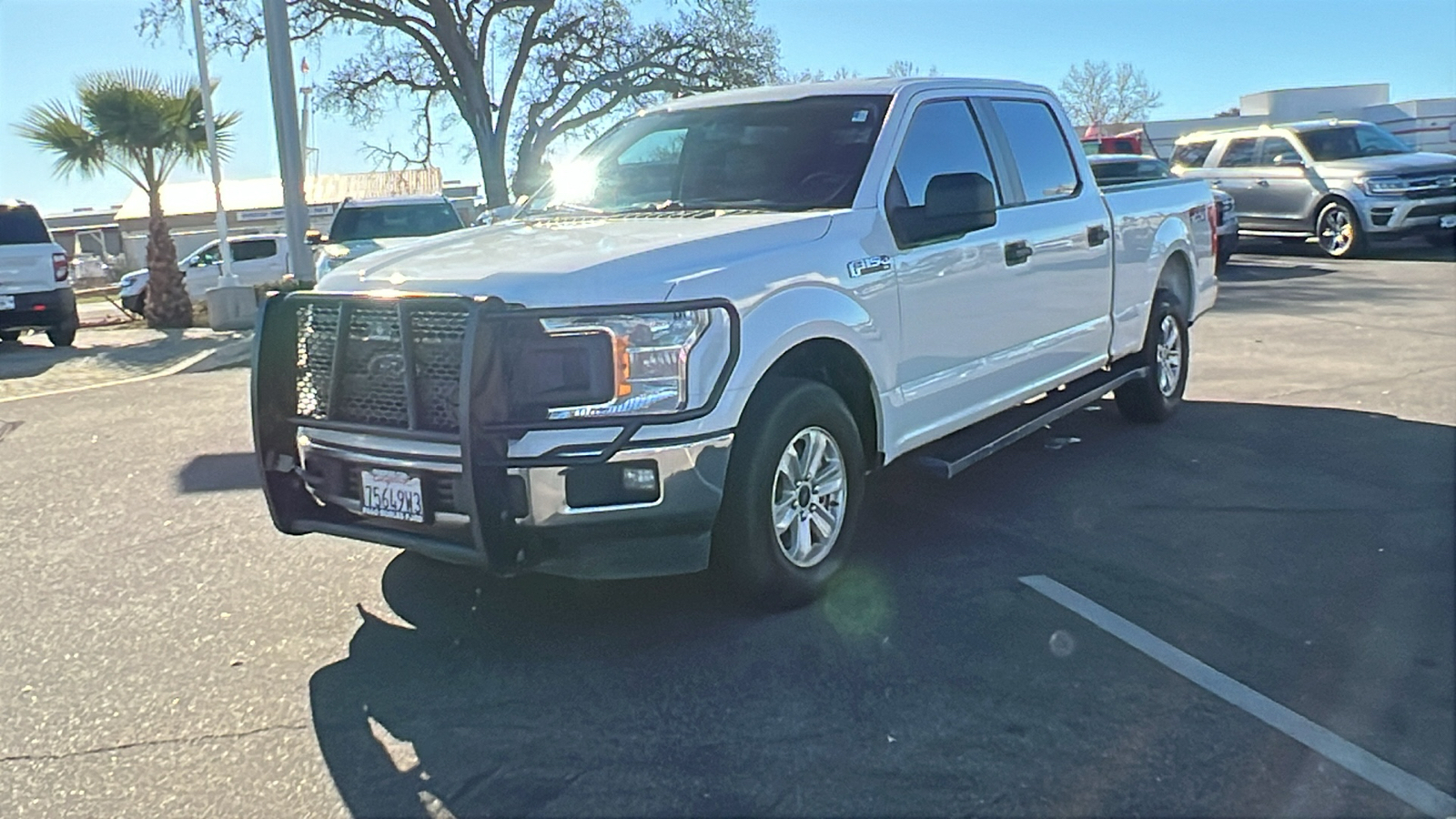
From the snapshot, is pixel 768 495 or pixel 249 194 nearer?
pixel 768 495

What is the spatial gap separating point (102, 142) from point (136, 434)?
1265 centimetres

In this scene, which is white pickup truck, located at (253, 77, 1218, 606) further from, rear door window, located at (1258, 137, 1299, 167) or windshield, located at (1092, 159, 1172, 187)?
rear door window, located at (1258, 137, 1299, 167)

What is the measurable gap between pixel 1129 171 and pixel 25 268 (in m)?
11.9

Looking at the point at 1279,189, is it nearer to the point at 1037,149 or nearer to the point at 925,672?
the point at 1037,149

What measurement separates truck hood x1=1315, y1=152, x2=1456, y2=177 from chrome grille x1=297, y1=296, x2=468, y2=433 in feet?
53.0

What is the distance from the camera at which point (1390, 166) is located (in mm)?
16734

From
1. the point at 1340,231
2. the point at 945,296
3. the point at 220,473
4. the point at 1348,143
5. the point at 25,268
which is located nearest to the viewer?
the point at 945,296

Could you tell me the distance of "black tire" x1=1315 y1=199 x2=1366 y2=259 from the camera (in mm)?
17031

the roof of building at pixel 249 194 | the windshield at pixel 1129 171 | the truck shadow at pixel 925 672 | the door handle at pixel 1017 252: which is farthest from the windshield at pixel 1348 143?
the roof of building at pixel 249 194

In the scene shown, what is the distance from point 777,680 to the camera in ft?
12.7

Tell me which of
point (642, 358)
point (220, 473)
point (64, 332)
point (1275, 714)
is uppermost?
point (642, 358)

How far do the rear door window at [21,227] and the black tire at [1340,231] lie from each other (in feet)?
54.0

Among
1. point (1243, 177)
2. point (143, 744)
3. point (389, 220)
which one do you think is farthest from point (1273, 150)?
point (143, 744)

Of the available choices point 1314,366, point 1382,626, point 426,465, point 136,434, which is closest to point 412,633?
point 426,465
